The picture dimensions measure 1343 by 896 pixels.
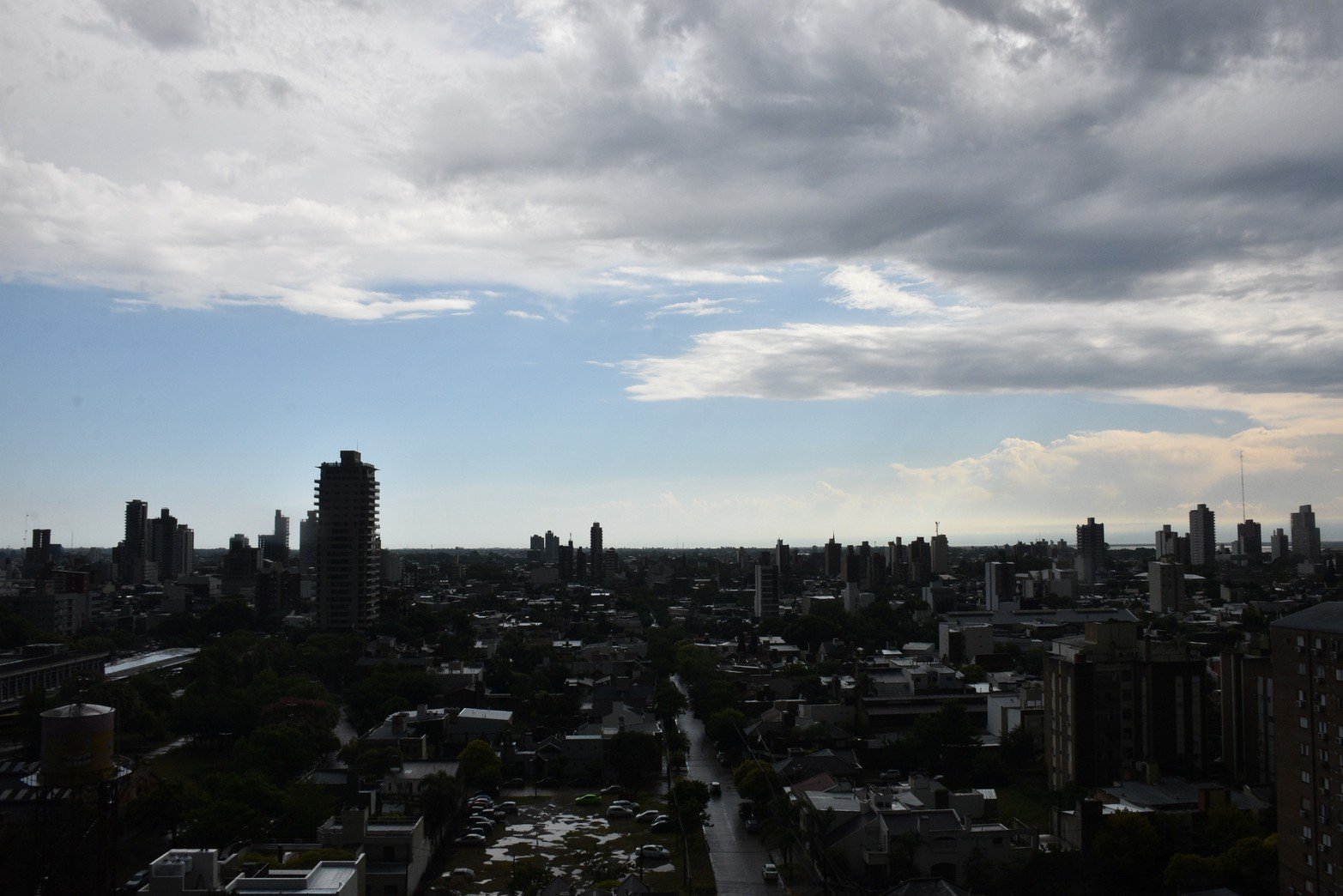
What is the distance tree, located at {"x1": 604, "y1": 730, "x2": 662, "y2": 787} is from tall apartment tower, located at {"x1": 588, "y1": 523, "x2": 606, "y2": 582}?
74.7 metres

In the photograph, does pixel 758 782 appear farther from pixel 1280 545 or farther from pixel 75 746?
pixel 1280 545

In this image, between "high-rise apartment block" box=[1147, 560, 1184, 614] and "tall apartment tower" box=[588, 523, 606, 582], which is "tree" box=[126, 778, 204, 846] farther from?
"tall apartment tower" box=[588, 523, 606, 582]

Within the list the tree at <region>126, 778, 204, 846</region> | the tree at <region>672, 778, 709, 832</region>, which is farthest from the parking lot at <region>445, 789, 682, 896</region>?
the tree at <region>126, 778, 204, 846</region>

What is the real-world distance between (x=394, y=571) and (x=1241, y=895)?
315ft

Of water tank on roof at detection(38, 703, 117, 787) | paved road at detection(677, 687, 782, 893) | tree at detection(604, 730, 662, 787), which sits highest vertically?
water tank on roof at detection(38, 703, 117, 787)

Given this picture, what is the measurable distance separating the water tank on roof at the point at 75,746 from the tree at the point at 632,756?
1404 centimetres

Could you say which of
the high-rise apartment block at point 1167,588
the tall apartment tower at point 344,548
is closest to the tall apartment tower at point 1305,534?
the high-rise apartment block at point 1167,588

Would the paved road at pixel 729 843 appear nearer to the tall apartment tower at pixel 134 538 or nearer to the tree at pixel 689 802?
the tree at pixel 689 802

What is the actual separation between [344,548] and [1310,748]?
1725 inches

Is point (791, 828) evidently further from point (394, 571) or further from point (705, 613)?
point (394, 571)

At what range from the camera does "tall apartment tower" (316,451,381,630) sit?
5041 cm

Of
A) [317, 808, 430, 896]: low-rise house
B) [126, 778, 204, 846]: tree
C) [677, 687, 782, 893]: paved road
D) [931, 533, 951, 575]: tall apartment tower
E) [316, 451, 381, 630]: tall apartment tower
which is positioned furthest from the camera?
[931, 533, 951, 575]: tall apartment tower

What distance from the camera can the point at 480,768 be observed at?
23281mm

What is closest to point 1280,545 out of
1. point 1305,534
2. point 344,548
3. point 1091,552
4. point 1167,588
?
point 1305,534
